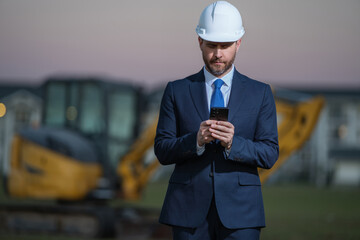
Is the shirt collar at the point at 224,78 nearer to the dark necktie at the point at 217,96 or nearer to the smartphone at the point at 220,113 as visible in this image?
the dark necktie at the point at 217,96

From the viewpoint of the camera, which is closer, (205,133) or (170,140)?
(205,133)

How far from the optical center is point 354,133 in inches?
1869

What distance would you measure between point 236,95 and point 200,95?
0.59 feet

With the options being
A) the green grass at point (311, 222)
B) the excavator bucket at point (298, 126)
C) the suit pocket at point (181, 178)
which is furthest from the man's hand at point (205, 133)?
the excavator bucket at point (298, 126)

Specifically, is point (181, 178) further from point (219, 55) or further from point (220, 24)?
point (220, 24)

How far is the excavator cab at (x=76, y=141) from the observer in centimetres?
1323

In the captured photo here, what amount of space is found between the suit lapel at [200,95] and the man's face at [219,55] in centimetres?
11

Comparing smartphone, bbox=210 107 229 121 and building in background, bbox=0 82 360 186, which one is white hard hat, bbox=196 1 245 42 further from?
building in background, bbox=0 82 360 186

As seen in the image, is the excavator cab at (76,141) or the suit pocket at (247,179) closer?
the suit pocket at (247,179)

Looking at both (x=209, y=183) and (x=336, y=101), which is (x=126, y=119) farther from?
(x=336, y=101)

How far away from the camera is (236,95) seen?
3.39 m

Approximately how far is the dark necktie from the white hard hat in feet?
0.75

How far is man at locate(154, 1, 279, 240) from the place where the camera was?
10.7ft

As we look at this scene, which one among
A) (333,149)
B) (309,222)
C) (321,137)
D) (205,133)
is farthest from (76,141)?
(321,137)
